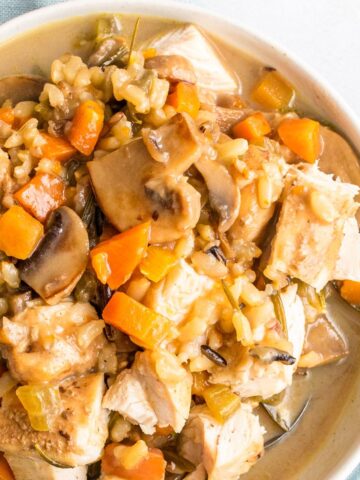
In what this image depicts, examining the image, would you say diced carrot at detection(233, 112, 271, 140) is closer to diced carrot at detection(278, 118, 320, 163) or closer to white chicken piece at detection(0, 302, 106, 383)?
diced carrot at detection(278, 118, 320, 163)

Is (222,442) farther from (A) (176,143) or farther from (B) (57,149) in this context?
(B) (57,149)

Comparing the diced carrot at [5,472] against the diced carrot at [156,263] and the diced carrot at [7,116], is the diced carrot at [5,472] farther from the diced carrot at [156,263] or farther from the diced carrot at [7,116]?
the diced carrot at [7,116]

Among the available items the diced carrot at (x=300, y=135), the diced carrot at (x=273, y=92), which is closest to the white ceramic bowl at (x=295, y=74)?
the diced carrot at (x=273, y=92)

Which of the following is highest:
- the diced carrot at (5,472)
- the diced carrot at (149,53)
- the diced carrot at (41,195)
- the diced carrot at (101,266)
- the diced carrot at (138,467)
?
the diced carrot at (149,53)

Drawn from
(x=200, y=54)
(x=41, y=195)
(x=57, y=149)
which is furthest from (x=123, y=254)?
(x=200, y=54)

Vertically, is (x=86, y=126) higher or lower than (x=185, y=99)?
lower

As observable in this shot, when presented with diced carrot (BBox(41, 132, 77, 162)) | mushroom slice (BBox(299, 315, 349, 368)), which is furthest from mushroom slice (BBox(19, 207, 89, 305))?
mushroom slice (BBox(299, 315, 349, 368))
